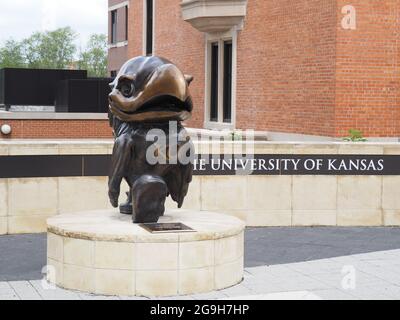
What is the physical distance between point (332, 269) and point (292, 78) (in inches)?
424

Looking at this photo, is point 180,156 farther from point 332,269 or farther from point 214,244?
point 332,269

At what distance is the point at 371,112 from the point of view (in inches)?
714

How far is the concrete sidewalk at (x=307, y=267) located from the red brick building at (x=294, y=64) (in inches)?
204

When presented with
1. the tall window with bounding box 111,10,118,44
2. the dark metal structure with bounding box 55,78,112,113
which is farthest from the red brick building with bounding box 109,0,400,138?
the tall window with bounding box 111,10,118,44

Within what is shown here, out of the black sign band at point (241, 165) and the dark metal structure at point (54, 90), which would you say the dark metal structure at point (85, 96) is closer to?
the dark metal structure at point (54, 90)

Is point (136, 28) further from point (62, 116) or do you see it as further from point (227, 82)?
point (227, 82)

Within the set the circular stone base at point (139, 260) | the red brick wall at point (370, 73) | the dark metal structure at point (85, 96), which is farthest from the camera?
the dark metal structure at point (85, 96)

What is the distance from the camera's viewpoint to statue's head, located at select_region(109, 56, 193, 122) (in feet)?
29.6

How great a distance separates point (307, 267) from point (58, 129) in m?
21.8

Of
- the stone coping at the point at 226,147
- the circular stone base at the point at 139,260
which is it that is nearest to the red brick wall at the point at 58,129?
the stone coping at the point at 226,147

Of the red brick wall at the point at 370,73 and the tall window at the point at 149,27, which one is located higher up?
the tall window at the point at 149,27

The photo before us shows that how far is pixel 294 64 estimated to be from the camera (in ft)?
65.9

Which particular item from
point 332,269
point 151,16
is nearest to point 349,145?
point 332,269

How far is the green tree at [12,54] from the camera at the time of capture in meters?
96.9
